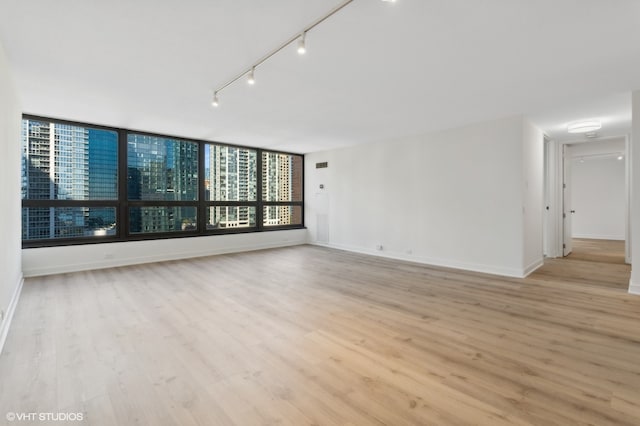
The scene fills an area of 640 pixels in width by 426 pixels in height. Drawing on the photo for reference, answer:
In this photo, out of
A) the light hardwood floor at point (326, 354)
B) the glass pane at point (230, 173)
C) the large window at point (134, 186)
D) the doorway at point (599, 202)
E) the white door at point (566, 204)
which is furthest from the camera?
the doorway at point (599, 202)

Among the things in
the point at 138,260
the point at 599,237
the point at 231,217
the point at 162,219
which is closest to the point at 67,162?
the point at 162,219

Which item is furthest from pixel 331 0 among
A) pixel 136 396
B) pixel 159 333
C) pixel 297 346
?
pixel 159 333

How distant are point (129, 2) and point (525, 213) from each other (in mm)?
5748

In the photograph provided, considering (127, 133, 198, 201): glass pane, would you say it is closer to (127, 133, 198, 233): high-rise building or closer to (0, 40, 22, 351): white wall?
(127, 133, 198, 233): high-rise building

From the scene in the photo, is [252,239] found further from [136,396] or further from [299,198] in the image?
[136,396]

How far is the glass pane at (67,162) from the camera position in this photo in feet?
16.6

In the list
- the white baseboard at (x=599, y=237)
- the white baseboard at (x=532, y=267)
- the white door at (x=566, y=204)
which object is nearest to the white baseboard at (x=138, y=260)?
the white baseboard at (x=532, y=267)

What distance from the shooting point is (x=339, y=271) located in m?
5.34

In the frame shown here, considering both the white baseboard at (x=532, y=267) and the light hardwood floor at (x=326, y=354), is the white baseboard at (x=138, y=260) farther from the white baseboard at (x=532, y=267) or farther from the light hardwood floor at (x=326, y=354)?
the white baseboard at (x=532, y=267)

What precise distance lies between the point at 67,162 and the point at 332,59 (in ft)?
17.6

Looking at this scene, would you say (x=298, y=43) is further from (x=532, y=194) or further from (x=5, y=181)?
(x=532, y=194)

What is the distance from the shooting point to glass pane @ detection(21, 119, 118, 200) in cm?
505

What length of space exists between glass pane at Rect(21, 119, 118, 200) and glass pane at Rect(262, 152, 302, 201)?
3.50 metres

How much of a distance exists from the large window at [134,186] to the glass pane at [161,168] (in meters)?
0.02
